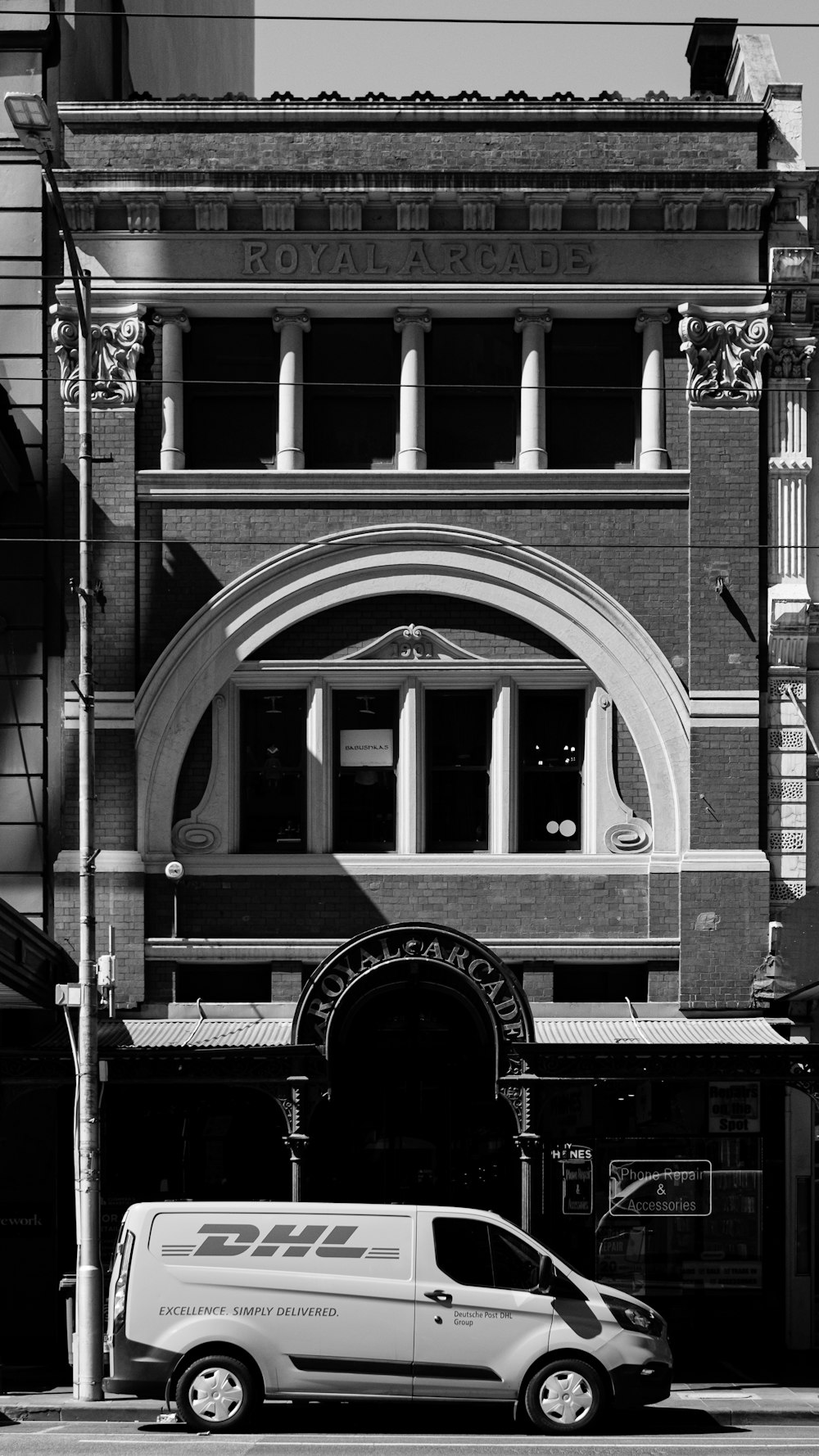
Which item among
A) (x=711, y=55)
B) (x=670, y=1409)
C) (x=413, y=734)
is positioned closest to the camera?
(x=670, y=1409)

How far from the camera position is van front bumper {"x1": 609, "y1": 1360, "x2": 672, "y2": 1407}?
1484cm

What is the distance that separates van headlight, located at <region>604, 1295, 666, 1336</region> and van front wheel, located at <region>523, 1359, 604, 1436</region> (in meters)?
0.50

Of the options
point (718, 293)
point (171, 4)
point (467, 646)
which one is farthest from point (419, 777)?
point (171, 4)

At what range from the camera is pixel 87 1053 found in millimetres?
17375

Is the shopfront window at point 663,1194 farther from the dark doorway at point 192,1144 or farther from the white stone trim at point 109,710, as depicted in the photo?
the white stone trim at point 109,710

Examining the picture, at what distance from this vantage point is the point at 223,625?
68.0 feet

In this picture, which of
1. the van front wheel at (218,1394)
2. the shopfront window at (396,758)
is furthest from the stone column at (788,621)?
the van front wheel at (218,1394)

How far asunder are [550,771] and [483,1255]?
23.2ft

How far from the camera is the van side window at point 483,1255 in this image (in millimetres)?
15039

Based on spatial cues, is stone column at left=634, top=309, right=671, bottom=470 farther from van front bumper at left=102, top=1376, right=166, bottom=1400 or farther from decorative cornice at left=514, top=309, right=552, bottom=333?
van front bumper at left=102, top=1376, right=166, bottom=1400

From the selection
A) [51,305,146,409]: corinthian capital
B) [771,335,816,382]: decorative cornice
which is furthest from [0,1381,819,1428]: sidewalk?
[771,335,816,382]: decorative cornice

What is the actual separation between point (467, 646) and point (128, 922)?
16.8ft

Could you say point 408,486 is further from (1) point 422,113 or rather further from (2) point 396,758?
(1) point 422,113

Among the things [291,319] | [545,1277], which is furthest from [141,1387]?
[291,319]
